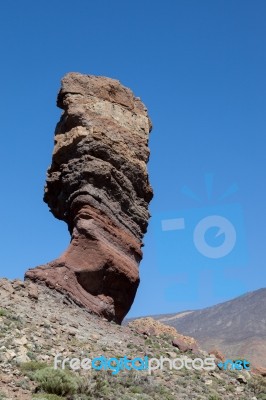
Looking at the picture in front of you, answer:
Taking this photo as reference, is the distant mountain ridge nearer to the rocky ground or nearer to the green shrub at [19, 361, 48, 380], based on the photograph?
the rocky ground

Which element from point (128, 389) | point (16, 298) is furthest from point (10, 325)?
point (128, 389)

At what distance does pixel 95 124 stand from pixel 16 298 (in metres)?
8.34

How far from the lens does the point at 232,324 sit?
379 feet

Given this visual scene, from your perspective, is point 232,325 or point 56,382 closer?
point 56,382

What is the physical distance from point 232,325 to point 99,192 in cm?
10004

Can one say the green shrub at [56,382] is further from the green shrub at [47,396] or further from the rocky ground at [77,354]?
the green shrub at [47,396]

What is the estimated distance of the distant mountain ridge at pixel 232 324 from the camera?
78.5 m

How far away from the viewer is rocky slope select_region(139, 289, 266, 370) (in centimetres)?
7825

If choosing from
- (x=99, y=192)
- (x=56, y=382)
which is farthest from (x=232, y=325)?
(x=56, y=382)

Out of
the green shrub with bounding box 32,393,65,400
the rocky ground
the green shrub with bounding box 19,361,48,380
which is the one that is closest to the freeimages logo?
the rocky ground

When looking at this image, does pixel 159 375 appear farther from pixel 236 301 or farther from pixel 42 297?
pixel 236 301

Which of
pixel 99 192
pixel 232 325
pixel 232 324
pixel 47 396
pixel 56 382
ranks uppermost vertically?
pixel 232 324

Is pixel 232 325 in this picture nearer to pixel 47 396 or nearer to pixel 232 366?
pixel 232 366

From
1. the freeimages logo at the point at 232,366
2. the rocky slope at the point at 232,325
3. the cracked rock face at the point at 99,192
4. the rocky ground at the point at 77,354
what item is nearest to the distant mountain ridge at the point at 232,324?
the rocky slope at the point at 232,325
